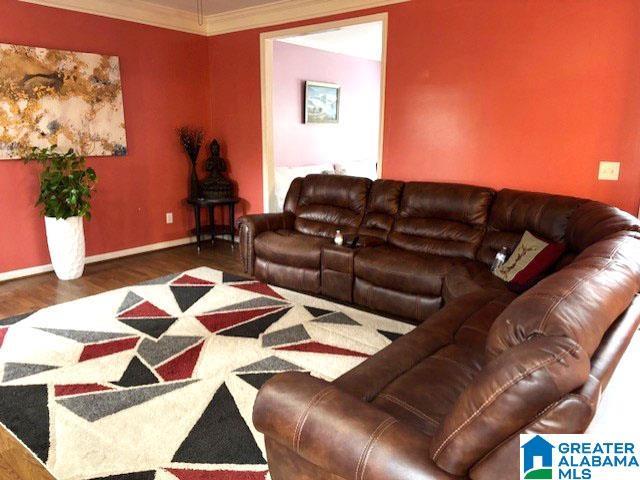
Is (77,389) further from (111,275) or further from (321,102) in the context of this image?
(321,102)

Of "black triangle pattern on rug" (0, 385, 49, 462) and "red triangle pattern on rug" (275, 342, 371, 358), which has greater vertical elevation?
"red triangle pattern on rug" (275, 342, 371, 358)

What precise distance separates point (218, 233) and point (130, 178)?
1.17 meters

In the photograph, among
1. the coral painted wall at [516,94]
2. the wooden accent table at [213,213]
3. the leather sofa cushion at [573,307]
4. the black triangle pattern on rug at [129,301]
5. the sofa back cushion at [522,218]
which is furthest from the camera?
the wooden accent table at [213,213]

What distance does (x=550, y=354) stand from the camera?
1029mm

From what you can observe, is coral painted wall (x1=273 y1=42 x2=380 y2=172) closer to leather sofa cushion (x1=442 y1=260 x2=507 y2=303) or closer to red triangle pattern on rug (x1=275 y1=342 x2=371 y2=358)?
leather sofa cushion (x1=442 y1=260 x2=507 y2=303)

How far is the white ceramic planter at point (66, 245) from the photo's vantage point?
4.18 meters

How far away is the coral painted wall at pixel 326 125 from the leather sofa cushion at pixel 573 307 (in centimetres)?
408

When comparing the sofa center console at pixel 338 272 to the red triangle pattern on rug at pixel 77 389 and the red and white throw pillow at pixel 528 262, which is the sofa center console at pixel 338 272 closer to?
the red and white throw pillow at pixel 528 262

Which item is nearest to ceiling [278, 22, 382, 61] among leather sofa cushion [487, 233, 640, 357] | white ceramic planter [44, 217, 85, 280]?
white ceramic planter [44, 217, 85, 280]

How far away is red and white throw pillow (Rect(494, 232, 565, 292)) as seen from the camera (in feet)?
8.96

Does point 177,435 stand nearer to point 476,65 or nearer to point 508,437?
point 508,437

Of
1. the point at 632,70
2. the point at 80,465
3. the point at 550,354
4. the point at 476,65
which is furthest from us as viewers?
the point at 476,65

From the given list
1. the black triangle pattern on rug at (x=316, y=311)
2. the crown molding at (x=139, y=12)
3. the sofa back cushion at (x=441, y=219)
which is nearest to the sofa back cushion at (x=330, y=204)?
the sofa back cushion at (x=441, y=219)

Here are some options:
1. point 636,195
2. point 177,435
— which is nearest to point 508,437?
point 177,435
